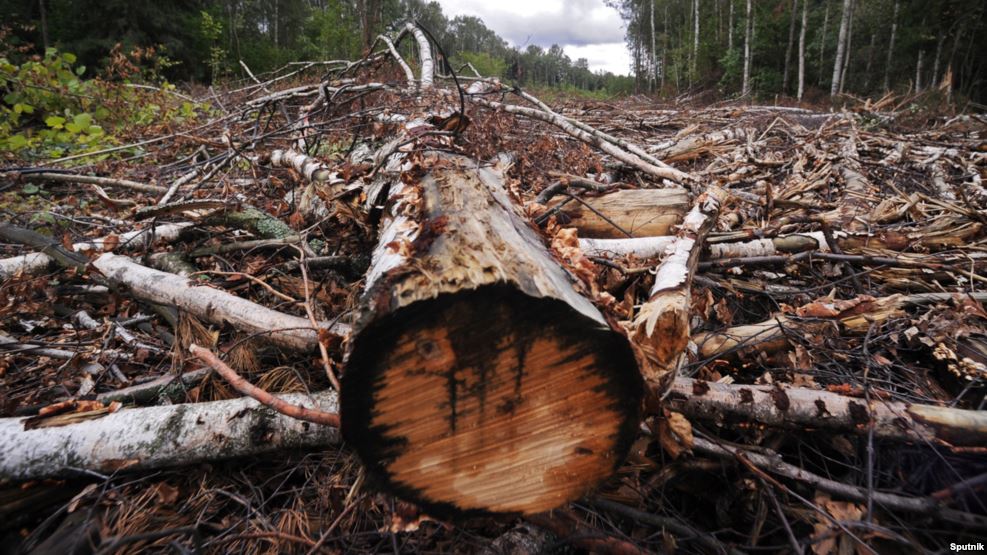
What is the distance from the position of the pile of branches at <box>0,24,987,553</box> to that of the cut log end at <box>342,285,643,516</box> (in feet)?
0.17

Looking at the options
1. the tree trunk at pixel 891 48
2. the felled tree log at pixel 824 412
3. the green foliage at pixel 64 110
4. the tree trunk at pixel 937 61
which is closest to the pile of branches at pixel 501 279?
the felled tree log at pixel 824 412

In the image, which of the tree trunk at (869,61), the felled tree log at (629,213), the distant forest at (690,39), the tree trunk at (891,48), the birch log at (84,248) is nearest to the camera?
the birch log at (84,248)

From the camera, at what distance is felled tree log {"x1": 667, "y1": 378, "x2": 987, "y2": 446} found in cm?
132

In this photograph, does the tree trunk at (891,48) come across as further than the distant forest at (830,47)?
Yes

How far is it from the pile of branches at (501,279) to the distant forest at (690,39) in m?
3.81

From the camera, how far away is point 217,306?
6.02ft

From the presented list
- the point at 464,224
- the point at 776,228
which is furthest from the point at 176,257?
the point at 776,228

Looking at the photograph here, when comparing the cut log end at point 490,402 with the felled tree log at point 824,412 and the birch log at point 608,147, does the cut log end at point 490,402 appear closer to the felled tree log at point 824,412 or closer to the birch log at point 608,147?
the felled tree log at point 824,412

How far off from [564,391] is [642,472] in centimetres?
85

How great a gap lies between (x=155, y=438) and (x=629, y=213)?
275 centimetres

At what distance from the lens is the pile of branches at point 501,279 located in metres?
1.26

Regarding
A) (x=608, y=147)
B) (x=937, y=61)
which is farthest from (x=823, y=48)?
(x=608, y=147)

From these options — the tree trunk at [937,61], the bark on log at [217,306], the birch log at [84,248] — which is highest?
the tree trunk at [937,61]

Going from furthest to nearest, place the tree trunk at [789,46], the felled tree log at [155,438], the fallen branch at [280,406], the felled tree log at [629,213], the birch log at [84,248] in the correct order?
the tree trunk at [789,46]
the felled tree log at [629,213]
the birch log at [84,248]
the felled tree log at [155,438]
the fallen branch at [280,406]
